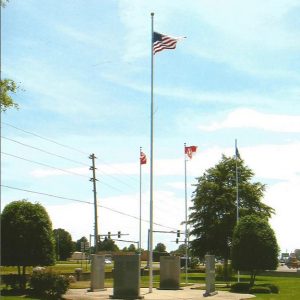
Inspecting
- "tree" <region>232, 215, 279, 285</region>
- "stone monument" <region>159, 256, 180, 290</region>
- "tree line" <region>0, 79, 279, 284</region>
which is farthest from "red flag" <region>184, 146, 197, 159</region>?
"stone monument" <region>159, 256, 180, 290</region>

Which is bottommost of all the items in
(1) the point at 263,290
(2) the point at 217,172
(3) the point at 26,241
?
(1) the point at 263,290

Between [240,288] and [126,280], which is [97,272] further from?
[240,288]

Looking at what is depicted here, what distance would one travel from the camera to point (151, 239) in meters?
29.2

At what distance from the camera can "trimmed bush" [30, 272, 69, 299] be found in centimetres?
2405

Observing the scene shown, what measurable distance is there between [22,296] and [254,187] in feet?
139

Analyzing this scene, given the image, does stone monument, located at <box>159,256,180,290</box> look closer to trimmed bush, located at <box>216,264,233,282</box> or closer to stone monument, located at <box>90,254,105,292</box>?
stone monument, located at <box>90,254,105,292</box>

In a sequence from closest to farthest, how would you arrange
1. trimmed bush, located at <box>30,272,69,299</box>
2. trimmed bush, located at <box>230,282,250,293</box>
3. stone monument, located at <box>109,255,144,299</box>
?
trimmed bush, located at <box>30,272,69,299</box> < stone monument, located at <box>109,255,144,299</box> < trimmed bush, located at <box>230,282,250,293</box>

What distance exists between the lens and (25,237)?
90.2 ft

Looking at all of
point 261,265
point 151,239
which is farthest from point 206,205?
point 151,239

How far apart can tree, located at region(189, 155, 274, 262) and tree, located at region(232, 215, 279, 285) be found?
2655 centimetres

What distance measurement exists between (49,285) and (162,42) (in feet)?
43.8

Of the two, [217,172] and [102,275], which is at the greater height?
[217,172]

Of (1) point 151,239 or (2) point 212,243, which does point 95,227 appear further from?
(1) point 151,239

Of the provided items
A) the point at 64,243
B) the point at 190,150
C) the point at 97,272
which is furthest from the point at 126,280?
the point at 64,243
